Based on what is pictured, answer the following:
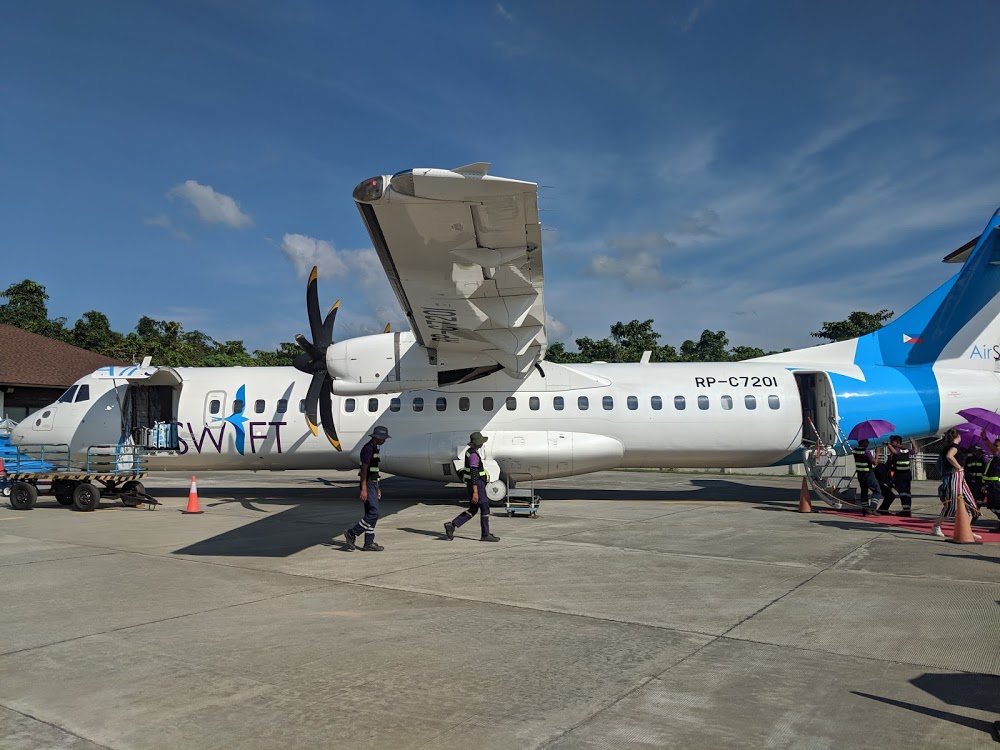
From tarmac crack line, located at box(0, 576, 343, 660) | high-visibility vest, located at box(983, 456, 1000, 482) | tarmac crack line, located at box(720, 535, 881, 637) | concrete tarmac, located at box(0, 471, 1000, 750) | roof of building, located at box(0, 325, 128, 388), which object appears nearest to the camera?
concrete tarmac, located at box(0, 471, 1000, 750)

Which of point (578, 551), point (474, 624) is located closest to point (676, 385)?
point (578, 551)

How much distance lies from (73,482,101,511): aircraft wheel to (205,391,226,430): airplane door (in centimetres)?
266

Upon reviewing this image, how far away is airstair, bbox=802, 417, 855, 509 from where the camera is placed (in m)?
14.1

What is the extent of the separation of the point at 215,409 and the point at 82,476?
3.01m

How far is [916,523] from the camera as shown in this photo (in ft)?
40.0

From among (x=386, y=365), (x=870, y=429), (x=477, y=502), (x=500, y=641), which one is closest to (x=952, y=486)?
(x=870, y=429)

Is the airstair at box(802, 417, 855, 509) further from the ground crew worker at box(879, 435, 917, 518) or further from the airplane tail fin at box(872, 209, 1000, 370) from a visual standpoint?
the airplane tail fin at box(872, 209, 1000, 370)

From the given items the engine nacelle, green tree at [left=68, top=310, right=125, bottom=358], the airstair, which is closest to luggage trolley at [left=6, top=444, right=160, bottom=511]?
the engine nacelle

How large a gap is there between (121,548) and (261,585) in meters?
3.66

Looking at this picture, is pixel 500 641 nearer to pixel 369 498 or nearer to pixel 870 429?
pixel 369 498

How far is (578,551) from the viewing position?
31.1 feet

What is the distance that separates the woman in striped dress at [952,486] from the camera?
1057 cm

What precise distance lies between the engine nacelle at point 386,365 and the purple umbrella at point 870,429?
27.5 feet

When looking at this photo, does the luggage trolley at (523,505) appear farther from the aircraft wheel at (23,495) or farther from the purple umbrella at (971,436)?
the aircraft wheel at (23,495)
